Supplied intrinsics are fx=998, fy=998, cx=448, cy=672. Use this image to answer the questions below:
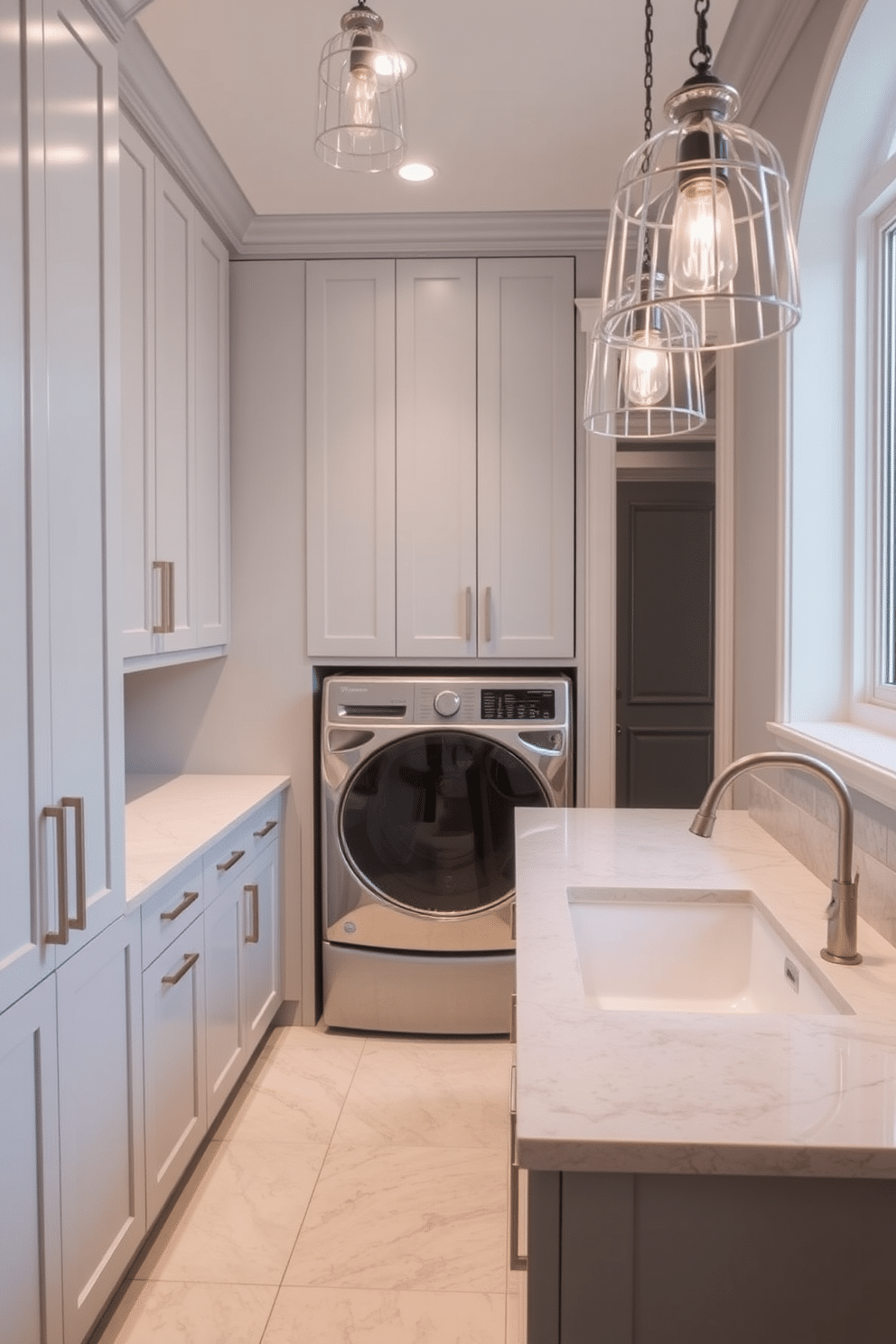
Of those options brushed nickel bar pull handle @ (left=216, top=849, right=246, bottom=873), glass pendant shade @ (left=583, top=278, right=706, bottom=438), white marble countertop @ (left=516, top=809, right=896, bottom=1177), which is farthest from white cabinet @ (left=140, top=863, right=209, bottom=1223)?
glass pendant shade @ (left=583, top=278, right=706, bottom=438)

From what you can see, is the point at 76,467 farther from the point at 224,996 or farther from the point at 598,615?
the point at 598,615

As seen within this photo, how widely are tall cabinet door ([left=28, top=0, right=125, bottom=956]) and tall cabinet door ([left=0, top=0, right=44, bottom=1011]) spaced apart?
0.11 feet

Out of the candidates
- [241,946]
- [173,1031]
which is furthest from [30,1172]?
[241,946]

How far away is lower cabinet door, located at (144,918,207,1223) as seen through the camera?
6.43 feet

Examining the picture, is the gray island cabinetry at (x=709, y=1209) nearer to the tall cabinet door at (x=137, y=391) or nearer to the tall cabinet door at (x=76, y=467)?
the tall cabinet door at (x=76, y=467)

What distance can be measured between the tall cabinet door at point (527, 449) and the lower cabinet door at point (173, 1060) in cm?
135

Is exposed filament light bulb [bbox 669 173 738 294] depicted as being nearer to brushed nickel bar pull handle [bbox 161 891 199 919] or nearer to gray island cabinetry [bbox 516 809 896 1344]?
gray island cabinetry [bbox 516 809 896 1344]

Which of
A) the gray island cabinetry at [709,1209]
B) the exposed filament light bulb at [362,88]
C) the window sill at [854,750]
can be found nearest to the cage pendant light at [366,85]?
the exposed filament light bulb at [362,88]

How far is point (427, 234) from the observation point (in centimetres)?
305

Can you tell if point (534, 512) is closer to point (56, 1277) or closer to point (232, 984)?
point (232, 984)

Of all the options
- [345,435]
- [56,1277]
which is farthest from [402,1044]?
[345,435]

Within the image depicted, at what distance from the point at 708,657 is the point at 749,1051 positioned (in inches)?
114

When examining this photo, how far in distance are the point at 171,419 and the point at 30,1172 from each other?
1.77m

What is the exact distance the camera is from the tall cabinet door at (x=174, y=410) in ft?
8.08
